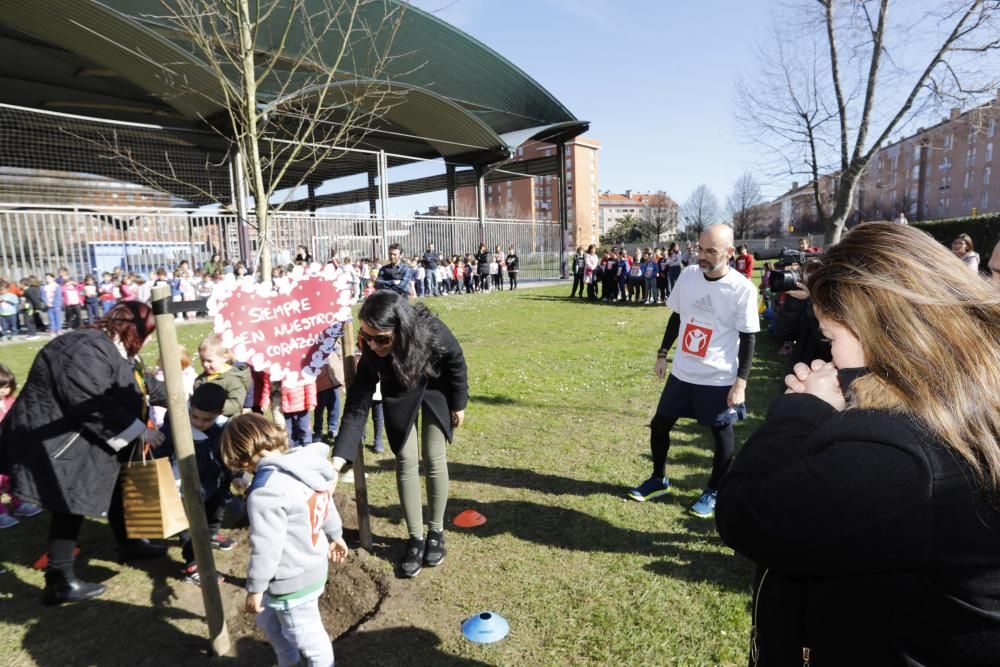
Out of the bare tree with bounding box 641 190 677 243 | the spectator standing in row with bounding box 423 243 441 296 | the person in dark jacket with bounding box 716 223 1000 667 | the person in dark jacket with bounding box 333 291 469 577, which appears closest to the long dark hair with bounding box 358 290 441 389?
the person in dark jacket with bounding box 333 291 469 577

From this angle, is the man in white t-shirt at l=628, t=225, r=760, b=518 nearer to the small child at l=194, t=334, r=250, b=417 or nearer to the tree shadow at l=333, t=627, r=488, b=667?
the tree shadow at l=333, t=627, r=488, b=667

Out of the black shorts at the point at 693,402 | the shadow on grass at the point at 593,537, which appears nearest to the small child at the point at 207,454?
the shadow on grass at the point at 593,537

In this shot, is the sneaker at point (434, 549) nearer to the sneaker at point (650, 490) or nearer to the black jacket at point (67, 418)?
the sneaker at point (650, 490)

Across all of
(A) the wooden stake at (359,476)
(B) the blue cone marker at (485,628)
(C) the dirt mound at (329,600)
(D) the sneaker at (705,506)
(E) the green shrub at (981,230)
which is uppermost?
(E) the green shrub at (981,230)

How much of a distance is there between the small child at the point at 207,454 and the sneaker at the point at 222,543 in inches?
1.1

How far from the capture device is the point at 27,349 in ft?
39.6

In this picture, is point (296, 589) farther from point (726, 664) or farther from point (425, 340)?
point (726, 664)

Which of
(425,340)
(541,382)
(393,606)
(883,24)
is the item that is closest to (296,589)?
(393,606)

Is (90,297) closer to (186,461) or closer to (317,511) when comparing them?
(186,461)

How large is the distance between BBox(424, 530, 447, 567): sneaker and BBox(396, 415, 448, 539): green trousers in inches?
3.3

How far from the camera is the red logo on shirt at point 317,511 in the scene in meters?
2.49

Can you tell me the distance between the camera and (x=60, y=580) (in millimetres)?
3275

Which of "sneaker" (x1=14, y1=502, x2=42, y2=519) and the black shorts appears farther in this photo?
"sneaker" (x1=14, y1=502, x2=42, y2=519)

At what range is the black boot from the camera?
3271 mm
